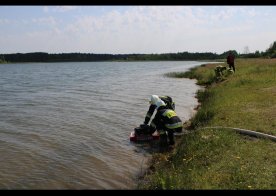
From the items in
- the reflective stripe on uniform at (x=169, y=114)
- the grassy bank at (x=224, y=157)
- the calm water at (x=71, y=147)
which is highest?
the reflective stripe on uniform at (x=169, y=114)

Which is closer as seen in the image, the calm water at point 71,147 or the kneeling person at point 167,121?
the calm water at point 71,147

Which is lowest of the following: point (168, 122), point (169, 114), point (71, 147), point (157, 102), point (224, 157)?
point (71, 147)

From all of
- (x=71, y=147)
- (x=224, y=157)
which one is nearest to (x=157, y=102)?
(x=71, y=147)

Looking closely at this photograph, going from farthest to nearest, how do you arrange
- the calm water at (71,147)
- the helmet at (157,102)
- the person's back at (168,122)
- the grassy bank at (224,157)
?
the helmet at (157,102)
the person's back at (168,122)
the calm water at (71,147)
the grassy bank at (224,157)

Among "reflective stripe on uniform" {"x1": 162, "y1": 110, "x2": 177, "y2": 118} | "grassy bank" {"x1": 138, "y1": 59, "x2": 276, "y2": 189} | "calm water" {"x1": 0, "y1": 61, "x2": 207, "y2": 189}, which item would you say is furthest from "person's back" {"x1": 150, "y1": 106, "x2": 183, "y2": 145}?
"calm water" {"x1": 0, "y1": 61, "x2": 207, "y2": 189}

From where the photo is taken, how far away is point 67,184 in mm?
8492

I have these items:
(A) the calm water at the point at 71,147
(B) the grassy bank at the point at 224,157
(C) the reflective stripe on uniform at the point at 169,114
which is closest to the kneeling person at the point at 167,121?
(C) the reflective stripe on uniform at the point at 169,114

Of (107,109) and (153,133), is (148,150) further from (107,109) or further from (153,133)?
(107,109)

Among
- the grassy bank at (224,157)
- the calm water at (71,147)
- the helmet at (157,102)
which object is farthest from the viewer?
the helmet at (157,102)

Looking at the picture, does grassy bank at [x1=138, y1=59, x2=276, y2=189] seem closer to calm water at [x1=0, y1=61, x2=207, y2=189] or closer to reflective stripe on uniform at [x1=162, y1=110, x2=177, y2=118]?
reflective stripe on uniform at [x1=162, y1=110, x2=177, y2=118]

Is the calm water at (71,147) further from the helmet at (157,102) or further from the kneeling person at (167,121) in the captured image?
the helmet at (157,102)

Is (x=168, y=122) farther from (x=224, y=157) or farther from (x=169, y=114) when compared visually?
(x=224, y=157)

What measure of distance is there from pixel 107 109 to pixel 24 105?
21.6ft
